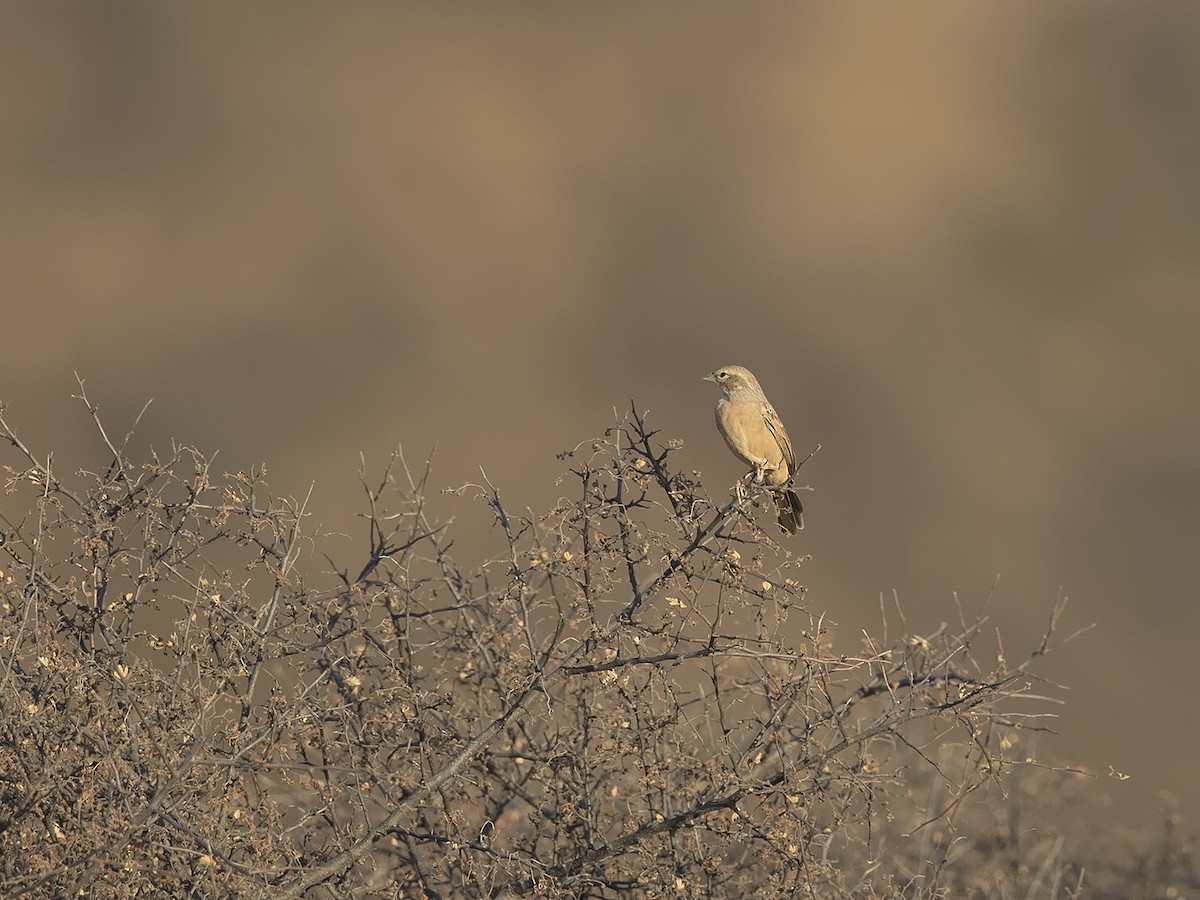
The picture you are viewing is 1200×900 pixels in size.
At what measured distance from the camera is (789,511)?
275 inches

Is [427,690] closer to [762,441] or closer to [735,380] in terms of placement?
[762,441]

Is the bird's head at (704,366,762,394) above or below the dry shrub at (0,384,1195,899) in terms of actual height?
above

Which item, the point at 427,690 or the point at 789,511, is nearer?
the point at 427,690

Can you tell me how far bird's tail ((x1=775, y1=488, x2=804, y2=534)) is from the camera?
6.95 metres

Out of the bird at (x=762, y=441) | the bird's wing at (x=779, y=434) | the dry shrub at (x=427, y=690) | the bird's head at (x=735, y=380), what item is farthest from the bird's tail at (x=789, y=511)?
the dry shrub at (x=427, y=690)

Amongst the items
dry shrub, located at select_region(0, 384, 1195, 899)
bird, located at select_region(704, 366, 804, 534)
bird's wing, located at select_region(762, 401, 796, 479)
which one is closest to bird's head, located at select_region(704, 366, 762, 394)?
bird, located at select_region(704, 366, 804, 534)

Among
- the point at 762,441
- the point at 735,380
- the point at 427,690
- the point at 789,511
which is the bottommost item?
the point at 427,690

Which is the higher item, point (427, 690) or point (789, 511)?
point (789, 511)

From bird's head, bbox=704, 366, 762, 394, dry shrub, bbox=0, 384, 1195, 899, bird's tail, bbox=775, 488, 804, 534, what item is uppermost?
bird's head, bbox=704, 366, 762, 394

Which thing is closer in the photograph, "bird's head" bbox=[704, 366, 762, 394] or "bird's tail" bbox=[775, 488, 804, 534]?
"bird's tail" bbox=[775, 488, 804, 534]

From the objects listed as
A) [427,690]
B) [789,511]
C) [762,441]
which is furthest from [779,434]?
[427,690]

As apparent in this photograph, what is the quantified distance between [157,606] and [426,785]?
3.44ft

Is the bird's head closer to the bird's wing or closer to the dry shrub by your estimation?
the bird's wing

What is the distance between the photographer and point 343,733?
15.3 feet
